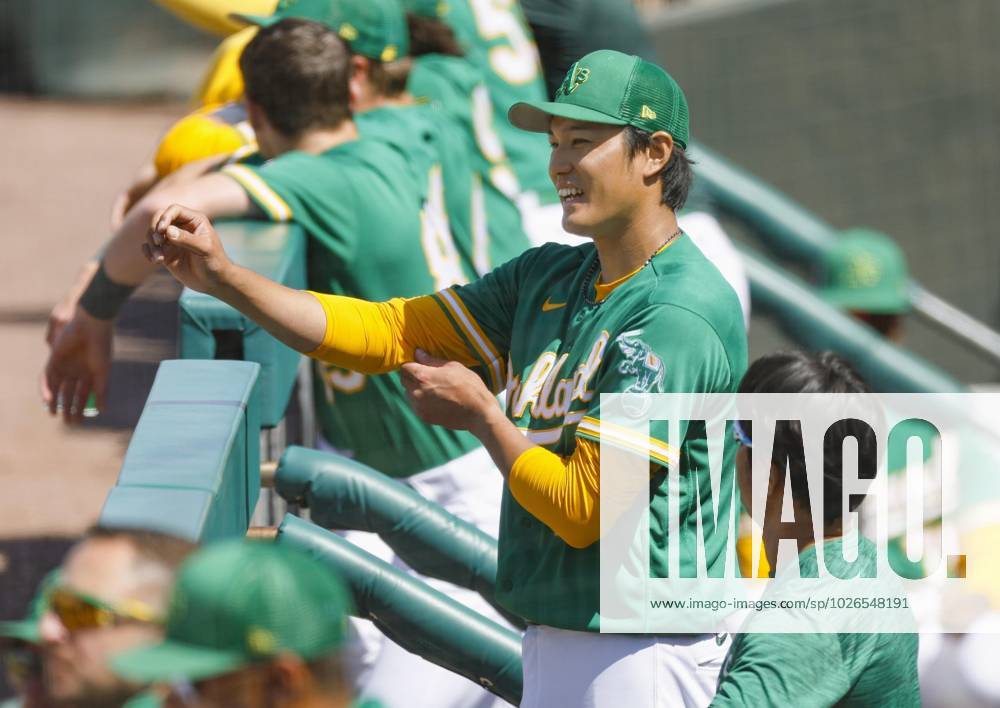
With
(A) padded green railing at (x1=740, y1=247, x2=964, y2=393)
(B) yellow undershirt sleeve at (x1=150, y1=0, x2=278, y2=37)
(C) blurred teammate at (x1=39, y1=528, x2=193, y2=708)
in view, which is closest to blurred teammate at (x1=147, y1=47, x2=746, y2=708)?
(C) blurred teammate at (x1=39, y1=528, x2=193, y2=708)

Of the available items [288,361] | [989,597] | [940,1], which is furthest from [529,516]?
[940,1]

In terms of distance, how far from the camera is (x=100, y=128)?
10586mm

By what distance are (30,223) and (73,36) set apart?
13.1ft

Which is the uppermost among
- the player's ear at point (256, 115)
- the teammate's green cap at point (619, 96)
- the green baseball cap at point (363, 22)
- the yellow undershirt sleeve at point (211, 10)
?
the yellow undershirt sleeve at point (211, 10)

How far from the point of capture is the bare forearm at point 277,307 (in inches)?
96.5

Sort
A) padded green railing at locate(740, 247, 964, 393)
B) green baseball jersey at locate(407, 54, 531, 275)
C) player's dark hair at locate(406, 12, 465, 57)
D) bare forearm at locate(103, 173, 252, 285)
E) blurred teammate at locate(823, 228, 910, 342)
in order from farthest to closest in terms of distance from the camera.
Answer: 1. blurred teammate at locate(823, 228, 910, 342)
2. padded green railing at locate(740, 247, 964, 393)
3. player's dark hair at locate(406, 12, 465, 57)
4. green baseball jersey at locate(407, 54, 531, 275)
5. bare forearm at locate(103, 173, 252, 285)

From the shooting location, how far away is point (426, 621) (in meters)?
3.01

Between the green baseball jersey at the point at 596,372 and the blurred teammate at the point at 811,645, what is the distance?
115 mm

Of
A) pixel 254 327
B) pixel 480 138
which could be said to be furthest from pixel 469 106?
pixel 254 327

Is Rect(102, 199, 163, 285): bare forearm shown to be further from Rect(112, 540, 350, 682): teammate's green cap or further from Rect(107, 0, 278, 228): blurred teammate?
Rect(112, 540, 350, 682): teammate's green cap

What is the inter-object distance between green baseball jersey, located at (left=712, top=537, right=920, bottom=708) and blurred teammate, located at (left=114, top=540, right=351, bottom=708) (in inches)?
29.7

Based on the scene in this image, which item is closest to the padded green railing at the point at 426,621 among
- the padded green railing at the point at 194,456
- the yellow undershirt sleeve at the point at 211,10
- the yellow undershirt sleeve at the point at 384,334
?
the padded green railing at the point at 194,456

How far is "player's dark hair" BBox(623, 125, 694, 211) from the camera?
7.83 ft

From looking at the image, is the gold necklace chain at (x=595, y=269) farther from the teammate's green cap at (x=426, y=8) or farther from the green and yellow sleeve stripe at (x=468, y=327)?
the teammate's green cap at (x=426, y=8)
